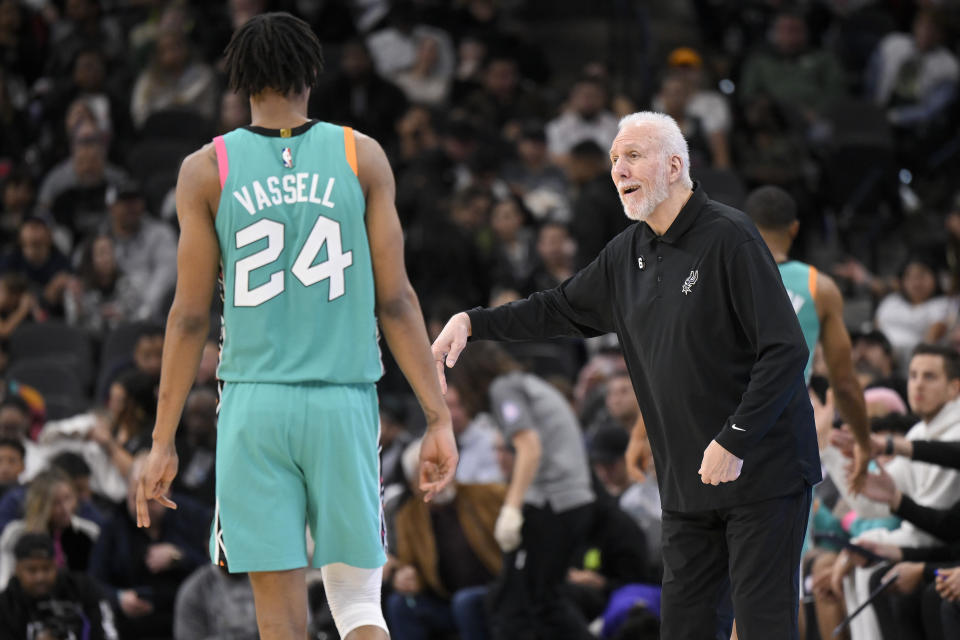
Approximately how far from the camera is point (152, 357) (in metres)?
10.2

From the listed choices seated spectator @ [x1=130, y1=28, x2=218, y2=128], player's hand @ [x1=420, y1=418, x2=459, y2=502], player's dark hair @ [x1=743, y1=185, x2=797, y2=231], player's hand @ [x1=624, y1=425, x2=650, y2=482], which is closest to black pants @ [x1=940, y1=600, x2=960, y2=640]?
player's hand @ [x1=624, y1=425, x2=650, y2=482]

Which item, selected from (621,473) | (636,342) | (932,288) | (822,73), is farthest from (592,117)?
(636,342)

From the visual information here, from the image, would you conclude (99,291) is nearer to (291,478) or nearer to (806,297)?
(806,297)

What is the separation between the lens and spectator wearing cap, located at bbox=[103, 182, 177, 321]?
1189 cm

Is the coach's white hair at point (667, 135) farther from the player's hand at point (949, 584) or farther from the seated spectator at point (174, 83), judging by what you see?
the seated spectator at point (174, 83)

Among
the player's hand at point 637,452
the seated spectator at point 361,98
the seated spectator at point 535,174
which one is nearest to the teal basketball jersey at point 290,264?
the player's hand at point 637,452

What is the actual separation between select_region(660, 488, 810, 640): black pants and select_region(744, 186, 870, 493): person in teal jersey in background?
1303 mm

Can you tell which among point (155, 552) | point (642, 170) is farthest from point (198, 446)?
point (642, 170)

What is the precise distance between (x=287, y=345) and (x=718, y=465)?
1288mm

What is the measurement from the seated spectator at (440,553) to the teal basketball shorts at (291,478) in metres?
4.12

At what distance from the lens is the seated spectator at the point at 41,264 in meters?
12.0

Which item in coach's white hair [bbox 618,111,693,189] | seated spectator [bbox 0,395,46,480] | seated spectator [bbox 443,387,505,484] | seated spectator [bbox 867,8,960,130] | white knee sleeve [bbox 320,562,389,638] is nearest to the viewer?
white knee sleeve [bbox 320,562,389,638]

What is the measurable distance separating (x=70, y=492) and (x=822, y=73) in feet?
30.1

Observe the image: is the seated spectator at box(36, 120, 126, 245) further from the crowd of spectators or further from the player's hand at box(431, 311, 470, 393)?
the player's hand at box(431, 311, 470, 393)
